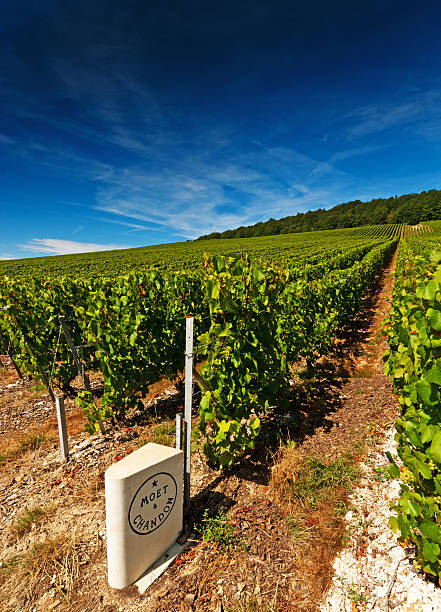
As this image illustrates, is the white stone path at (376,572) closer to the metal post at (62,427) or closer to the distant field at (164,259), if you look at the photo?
the metal post at (62,427)

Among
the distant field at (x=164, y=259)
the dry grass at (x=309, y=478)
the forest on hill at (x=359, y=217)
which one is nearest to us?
the dry grass at (x=309, y=478)

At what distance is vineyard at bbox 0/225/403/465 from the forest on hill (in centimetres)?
10713

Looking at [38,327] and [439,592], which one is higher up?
[38,327]

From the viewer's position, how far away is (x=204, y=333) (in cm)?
459

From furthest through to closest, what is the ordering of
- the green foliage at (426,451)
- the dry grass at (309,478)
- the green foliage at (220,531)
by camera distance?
the dry grass at (309,478)
the green foliage at (220,531)
the green foliage at (426,451)

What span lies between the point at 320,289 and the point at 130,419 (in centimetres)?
481

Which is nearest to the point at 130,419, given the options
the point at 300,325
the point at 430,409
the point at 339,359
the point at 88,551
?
the point at 88,551

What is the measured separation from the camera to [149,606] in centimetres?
215

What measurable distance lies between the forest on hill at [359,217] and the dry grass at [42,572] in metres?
111

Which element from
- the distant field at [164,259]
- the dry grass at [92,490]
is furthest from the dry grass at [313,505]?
the distant field at [164,259]

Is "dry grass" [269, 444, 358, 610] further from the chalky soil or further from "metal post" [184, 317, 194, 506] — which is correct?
"metal post" [184, 317, 194, 506]

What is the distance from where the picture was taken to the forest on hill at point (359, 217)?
92.6 meters

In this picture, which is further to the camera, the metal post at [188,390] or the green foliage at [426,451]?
the metal post at [188,390]

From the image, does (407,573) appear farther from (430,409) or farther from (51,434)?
(51,434)
